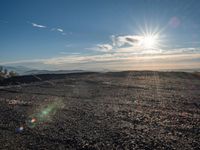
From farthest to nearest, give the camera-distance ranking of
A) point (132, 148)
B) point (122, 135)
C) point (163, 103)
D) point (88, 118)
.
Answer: point (163, 103)
point (88, 118)
point (122, 135)
point (132, 148)

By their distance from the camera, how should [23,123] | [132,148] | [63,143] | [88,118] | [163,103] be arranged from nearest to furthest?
[132,148]
[63,143]
[23,123]
[88,118]
[163,103]

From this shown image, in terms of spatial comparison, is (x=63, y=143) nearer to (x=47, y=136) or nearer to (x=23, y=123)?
(x=47, y=136)

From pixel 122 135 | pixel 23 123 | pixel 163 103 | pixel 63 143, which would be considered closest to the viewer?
pixel 63 143

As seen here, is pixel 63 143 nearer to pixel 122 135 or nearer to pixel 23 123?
pixel 122 135

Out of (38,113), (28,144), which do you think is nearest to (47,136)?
(28,144)

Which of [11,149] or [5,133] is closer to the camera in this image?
[11,149]

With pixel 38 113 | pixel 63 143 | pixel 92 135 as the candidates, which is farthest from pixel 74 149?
pixel 38 113

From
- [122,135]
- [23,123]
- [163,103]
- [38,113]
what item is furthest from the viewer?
[163,103]

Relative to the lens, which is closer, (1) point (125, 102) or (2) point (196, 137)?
(2) point (196, 137)
